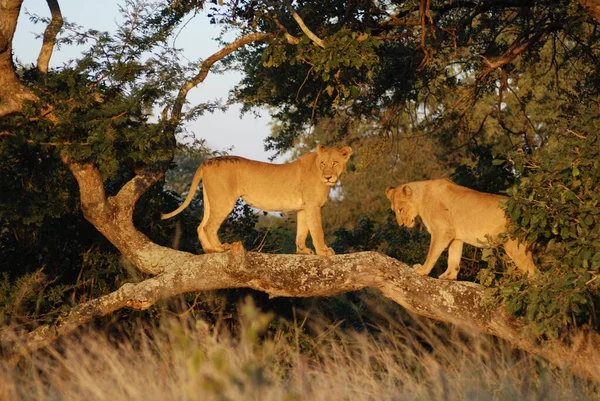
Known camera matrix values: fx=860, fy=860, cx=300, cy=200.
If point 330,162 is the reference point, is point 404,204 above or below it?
below

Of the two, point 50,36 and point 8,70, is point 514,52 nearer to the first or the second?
point 50,36

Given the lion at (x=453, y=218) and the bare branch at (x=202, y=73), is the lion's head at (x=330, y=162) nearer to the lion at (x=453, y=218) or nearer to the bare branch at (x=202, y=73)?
the lion at (x=453, y=218)

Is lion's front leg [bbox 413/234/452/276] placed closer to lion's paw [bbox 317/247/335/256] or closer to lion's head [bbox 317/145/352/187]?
lion's paw [bbox 317/247/335/256]

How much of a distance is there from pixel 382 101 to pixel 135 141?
15.2 feet

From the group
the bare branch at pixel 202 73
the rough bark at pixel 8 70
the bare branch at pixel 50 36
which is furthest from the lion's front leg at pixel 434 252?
the bare branch at pixel 50 36

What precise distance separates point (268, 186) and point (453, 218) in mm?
1676

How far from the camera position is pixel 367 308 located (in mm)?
11000

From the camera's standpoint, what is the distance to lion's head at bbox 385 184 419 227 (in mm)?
7898

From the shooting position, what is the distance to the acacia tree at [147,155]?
6574 millimetres

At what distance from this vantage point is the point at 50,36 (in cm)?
754

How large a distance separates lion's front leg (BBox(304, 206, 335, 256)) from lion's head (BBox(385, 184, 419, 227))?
2.47 feet

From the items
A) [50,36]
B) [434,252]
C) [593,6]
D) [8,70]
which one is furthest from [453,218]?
[8,70]

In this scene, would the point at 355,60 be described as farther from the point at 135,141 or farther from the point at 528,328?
the point at 528,328

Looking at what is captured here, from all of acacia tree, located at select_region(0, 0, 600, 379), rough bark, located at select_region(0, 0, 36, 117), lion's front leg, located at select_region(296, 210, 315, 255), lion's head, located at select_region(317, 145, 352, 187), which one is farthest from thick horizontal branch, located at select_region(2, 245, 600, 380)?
rough bark, located at select_region(0, 0, 36, 117)
